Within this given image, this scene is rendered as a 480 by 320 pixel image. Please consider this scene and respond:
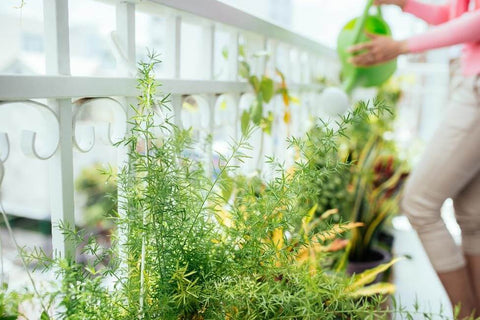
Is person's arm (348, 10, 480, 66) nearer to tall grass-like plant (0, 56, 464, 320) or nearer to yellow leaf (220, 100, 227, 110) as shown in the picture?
yellow leaf (220, 100, 227, 110)

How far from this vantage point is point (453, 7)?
119cm

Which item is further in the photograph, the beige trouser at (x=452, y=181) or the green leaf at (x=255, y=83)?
the green leaf at (x=255, y=83)

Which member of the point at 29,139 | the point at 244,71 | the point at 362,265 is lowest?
the point at 362,265

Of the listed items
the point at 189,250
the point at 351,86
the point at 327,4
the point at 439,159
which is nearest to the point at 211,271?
the point at 189,250

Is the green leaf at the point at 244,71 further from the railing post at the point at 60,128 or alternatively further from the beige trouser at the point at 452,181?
the railing post at the point at 60,128

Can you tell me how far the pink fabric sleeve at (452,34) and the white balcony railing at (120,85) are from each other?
1.40ft

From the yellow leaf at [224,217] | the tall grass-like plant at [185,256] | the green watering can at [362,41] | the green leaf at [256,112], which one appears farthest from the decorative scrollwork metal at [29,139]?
the green watering can at [362,41]

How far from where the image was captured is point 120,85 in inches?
32.1

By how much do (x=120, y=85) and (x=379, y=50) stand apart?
2.37ft

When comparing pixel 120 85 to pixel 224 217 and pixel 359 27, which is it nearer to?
pixel 224 217

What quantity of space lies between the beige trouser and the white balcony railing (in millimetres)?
471

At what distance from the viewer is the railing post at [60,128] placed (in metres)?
0.69

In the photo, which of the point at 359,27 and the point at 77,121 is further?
the point at 359,27

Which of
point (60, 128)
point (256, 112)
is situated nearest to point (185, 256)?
point (60, 128)
